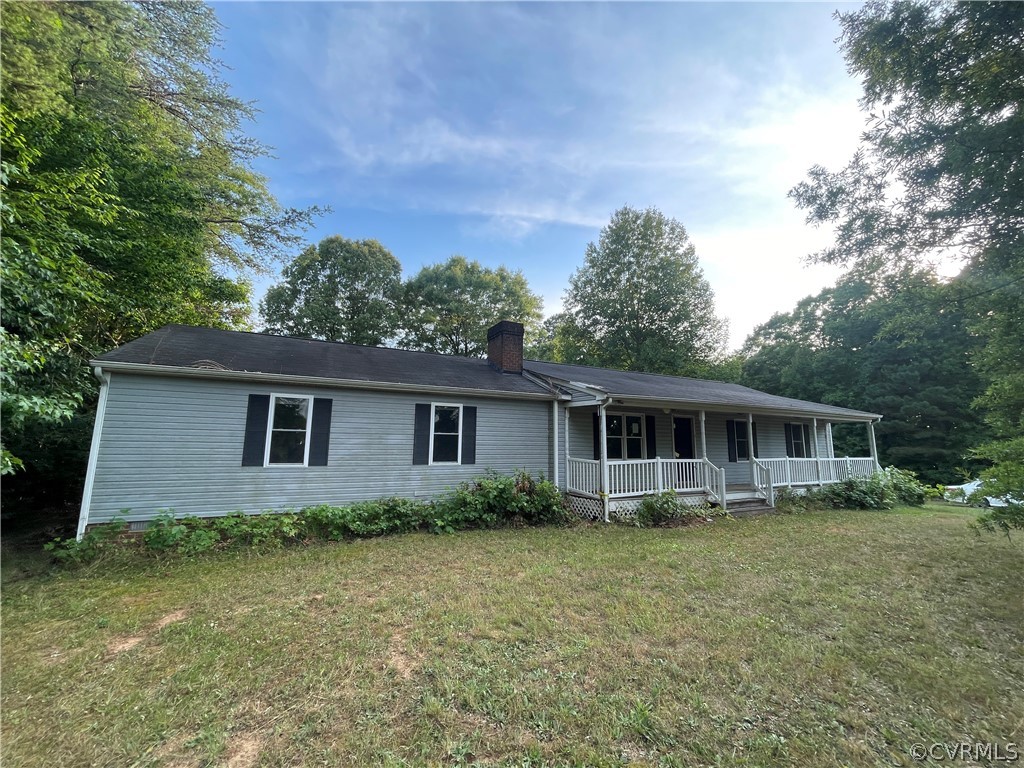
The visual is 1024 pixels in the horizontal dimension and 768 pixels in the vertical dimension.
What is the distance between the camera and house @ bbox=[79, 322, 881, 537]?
22.5 ft

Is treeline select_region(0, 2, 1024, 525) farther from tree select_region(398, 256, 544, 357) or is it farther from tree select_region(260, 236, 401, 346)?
tree select_region(398, 256, 544, 357)

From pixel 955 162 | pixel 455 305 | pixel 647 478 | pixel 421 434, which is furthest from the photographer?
pixel 455 305

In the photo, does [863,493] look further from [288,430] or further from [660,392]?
[288,430]

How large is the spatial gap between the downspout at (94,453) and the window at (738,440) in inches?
610

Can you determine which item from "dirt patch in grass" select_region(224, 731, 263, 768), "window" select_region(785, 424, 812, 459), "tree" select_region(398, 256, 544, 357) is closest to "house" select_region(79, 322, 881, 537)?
"window" select_region(785, 424, 812, 459)

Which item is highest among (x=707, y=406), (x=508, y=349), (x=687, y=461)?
(x=508, y=349)

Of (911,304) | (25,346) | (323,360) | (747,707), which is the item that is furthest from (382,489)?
(911,304)

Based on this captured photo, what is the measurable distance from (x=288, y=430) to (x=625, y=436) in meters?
8.61

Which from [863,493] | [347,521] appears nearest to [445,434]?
[347,521]

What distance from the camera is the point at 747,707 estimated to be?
291 cm

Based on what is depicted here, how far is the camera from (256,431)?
25.2 ft

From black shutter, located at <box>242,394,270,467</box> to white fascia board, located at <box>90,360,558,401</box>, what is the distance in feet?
1.26
